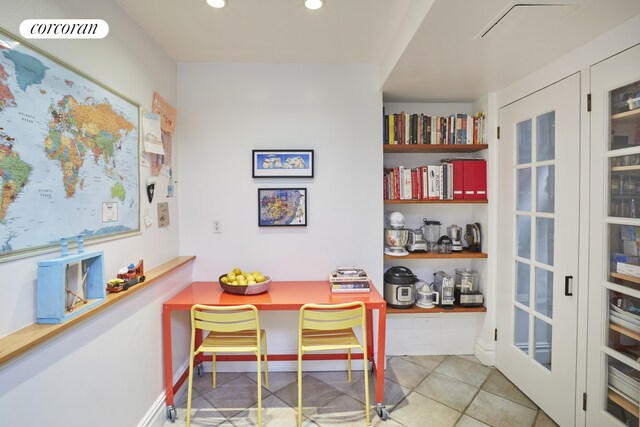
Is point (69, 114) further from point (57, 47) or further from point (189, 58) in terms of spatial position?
point (189, 58)

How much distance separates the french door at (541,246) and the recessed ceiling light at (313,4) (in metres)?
1.54

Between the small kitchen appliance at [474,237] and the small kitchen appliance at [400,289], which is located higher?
the small kitchen appliance at [474,237]

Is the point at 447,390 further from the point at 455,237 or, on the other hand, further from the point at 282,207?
the point at 282,207

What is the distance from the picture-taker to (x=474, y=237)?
2.74 m

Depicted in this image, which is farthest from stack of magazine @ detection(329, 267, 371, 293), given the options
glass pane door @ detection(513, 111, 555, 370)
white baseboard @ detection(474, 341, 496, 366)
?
white baseboard @ detection(474, 341, 496, 366)

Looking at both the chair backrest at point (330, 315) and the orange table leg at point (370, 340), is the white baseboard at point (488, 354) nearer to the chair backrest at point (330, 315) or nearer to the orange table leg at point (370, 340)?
the orange table leg at point (370, 340)

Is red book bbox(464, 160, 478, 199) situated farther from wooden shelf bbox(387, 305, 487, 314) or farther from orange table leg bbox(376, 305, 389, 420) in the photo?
orange table leg bbox(376, 305, 389, 420)

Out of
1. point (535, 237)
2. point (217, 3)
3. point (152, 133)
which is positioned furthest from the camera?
point (535, 237)

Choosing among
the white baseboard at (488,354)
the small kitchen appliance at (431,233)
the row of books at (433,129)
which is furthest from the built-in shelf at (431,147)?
the white baseboard at (488,354)

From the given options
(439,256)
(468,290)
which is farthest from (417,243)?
(468,290)

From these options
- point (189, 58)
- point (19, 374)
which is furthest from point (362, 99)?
point (19, 374)

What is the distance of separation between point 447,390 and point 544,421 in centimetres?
58

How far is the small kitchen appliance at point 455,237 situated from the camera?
271 centimetres

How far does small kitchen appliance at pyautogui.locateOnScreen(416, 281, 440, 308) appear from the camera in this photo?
2641mm
